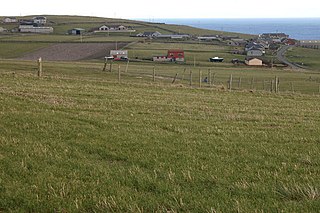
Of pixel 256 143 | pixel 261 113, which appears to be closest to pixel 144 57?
pixel 261 113

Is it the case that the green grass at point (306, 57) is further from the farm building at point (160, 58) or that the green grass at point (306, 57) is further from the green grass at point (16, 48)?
the green grass at point (16, 48)

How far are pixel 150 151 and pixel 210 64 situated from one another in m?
76.8

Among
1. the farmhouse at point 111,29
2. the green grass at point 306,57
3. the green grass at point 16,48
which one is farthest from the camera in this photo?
the farmhouse at point 111,29

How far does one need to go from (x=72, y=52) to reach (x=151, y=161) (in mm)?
94458

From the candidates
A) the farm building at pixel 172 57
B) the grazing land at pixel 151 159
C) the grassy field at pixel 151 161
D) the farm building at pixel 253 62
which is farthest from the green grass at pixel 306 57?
the grassy field at pixel 151 161

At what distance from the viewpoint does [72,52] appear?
10012 centimetres

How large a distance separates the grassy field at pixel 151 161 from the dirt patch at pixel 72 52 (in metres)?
77.0

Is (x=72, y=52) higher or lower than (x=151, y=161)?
lower

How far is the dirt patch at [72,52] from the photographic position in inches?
3575

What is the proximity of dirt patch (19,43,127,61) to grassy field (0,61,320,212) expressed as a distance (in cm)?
7705

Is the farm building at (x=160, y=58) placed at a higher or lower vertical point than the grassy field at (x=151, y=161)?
lower

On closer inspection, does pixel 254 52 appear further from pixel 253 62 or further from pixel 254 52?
pixel 253 62

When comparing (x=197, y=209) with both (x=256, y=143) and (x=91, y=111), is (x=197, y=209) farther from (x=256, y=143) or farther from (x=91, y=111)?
(x=91, y=111)

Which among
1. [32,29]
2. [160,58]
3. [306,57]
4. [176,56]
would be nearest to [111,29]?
[32,29]
